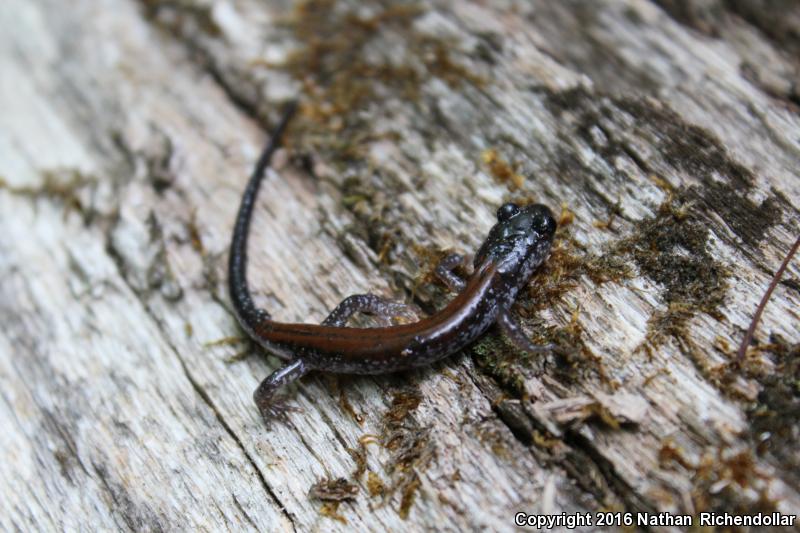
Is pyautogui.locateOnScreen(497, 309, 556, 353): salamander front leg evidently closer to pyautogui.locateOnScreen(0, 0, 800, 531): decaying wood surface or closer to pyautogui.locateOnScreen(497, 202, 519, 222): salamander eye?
pyautogui.locateOnScreen(0, 0, 800, 531): decaying wood surface

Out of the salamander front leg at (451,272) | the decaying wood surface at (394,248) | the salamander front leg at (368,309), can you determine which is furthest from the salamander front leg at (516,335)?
the salamander front leg at (368,309)

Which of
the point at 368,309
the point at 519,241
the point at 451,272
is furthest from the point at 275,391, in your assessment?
the point at 519,241

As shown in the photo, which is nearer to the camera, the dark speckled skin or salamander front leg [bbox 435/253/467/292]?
the dark speckled skin

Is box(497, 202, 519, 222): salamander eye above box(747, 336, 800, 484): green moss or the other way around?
the other way around

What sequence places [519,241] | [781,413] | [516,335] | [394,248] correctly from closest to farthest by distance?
1. [781,413]
2. [516,335]
3. [519,241]
4. [394,248]

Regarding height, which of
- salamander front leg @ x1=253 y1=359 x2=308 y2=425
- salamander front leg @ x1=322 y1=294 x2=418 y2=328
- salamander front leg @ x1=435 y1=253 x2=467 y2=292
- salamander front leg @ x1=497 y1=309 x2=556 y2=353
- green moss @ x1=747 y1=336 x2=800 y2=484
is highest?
green moss @ x1=747 y1=336 x2=800 y2=484

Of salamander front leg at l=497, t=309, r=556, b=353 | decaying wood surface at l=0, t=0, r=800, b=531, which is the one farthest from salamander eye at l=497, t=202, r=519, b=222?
salamander front leg at l=497, t=309, r=556, b=353

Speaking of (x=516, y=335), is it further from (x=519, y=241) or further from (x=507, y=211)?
(x=507, y=211)
